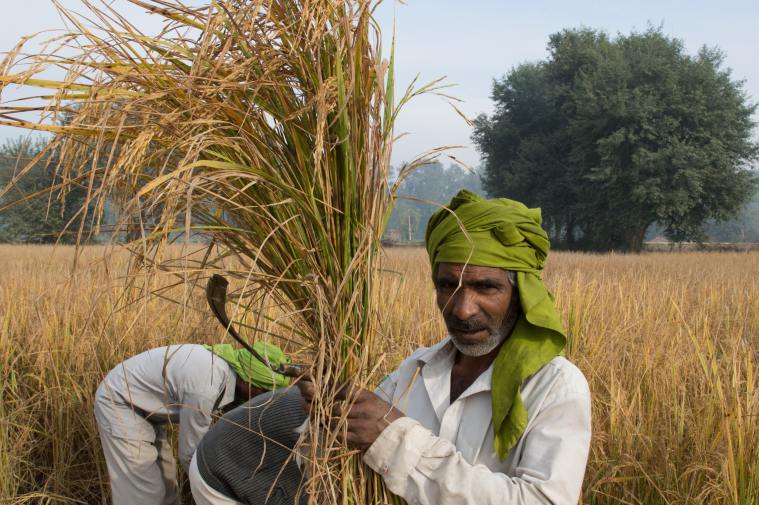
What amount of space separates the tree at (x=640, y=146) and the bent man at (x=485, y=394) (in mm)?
24838

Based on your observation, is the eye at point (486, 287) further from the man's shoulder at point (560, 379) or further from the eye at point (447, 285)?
the man's shoulder at point (560, 379)

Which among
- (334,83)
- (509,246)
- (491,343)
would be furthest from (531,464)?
(334,83)

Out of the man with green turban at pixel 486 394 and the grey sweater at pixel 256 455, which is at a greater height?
the man with green turban at pixel 486 394

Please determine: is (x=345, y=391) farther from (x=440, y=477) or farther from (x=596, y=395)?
(x=596, y=395)

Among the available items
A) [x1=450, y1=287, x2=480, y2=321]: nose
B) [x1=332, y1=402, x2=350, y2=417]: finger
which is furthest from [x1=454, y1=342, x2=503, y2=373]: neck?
[x1=332, y1=402, x2=350, y2=417]: finger

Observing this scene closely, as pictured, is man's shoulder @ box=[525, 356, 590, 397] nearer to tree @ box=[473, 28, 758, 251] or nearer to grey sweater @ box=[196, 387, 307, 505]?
grey sweater @ box=[196, 387, 307, 505]

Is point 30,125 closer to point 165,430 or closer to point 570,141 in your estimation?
point 165,430

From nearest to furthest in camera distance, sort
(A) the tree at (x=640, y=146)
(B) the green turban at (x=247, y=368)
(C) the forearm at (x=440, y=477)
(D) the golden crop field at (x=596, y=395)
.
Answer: (C) the forearm at (x=440, y=477), (D) the golden crop field at (x=596, y=395), (B) the green turban at (x=247, y=368), (A) the tree at (x=640, y=146)

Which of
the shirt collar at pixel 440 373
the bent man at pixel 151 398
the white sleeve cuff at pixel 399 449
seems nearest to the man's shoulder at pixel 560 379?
the shirt collar at pixel 440 373

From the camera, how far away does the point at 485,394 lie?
59.0 inches

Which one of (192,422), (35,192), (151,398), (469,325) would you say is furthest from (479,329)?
(151,398)

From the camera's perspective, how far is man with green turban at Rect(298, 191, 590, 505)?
1.31 m

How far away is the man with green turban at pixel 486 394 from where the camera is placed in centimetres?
131

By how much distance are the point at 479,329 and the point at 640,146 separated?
2604 cm
